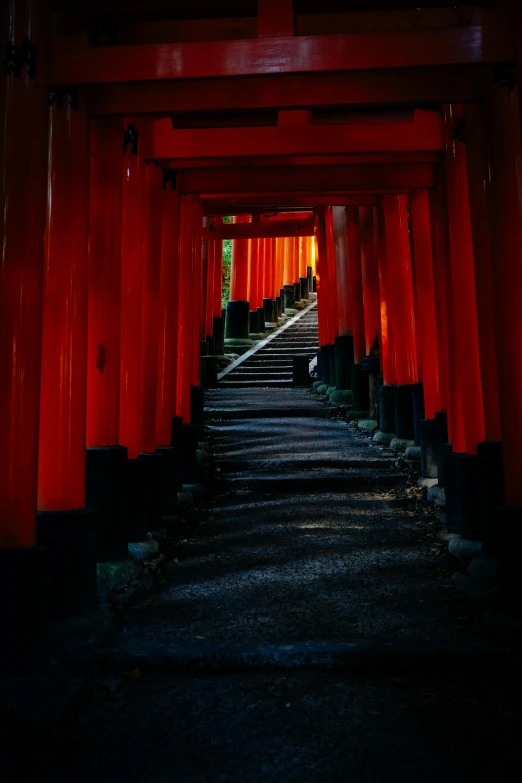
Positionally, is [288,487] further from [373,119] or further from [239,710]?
[239,710]

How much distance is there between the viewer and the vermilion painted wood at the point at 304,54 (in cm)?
364

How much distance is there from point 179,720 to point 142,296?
356 centimetres

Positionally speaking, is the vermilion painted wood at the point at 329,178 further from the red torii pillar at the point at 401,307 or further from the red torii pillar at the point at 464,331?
the red torii pillar at the point at 401,307

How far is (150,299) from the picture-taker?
631 cm

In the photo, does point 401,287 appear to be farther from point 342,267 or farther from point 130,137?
point 130,137

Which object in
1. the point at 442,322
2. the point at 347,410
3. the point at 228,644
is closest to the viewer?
the point at 228,644

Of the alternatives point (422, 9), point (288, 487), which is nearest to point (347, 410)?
point (288, 487)

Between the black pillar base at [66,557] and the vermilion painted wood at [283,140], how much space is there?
308 centimetres

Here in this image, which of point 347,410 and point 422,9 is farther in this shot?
point 347,410

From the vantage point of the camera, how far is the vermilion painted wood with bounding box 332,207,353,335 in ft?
45.2

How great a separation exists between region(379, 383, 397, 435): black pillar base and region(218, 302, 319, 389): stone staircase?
628 centimetres

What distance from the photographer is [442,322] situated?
700 cm

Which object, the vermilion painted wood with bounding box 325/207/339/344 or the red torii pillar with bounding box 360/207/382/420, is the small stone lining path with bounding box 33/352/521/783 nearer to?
the red torii pillar with bounding box 360/207/382/420

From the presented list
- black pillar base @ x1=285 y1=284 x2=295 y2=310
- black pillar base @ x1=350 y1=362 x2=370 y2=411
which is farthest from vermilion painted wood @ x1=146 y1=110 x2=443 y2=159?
black pillar base @ x1=285 y1=284 x2=295 y2=310
